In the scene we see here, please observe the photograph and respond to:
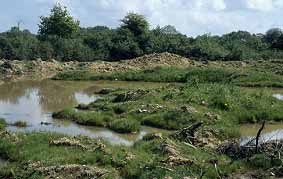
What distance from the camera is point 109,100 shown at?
2680 cm

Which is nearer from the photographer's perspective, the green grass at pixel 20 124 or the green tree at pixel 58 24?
the green grass at pixel 20 124

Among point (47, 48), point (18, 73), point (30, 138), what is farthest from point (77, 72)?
point (30, 138)

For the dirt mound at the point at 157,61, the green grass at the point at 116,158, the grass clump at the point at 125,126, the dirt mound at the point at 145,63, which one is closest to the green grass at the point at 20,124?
the grass clump at the point at 125,126

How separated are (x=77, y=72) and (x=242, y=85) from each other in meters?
13.6

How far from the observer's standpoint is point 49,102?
29703 millimetres

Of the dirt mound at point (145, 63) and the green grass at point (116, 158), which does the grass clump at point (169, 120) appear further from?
the dirt mound at point (145, 63)

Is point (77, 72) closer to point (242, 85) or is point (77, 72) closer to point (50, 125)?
point (242, 85)

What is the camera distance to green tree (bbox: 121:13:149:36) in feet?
186

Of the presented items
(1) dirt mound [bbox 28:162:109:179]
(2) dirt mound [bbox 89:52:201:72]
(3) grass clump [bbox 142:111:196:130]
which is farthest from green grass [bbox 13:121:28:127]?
(2) dirt mound [bbox 89:52:201:72]

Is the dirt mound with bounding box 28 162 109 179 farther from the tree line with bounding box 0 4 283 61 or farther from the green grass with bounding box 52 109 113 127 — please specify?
the tree line with bounding box 0 4 283 61

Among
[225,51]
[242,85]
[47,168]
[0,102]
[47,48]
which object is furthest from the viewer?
[225,51]

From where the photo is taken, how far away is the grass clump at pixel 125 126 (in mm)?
20047

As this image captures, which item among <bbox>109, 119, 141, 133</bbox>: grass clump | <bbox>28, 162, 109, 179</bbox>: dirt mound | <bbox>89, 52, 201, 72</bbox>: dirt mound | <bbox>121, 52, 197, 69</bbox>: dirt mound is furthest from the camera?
<bbox>121, 52, 197, 69</bbox>: dirt mound

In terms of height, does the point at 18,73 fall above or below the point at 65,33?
below
